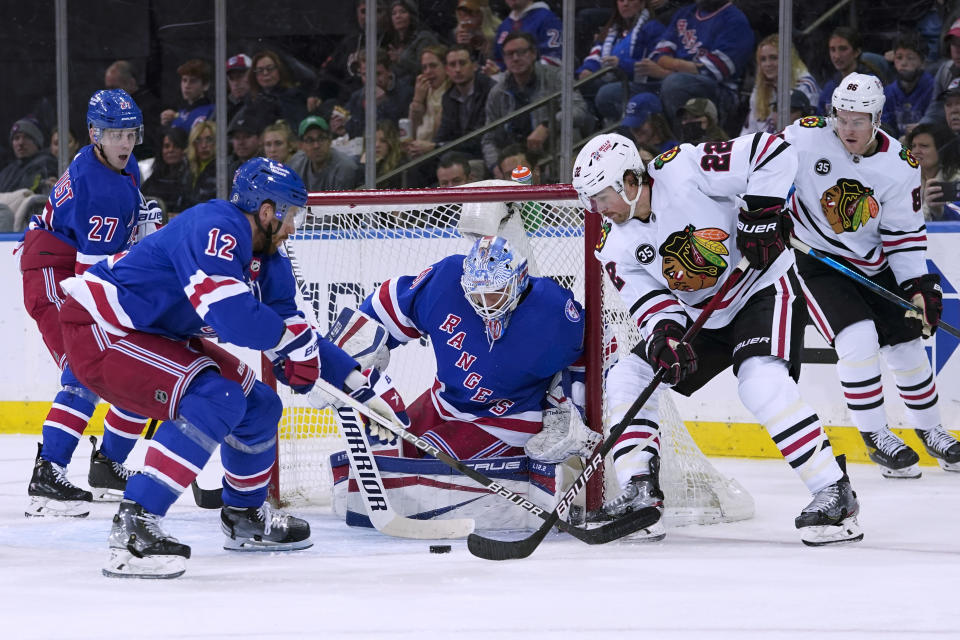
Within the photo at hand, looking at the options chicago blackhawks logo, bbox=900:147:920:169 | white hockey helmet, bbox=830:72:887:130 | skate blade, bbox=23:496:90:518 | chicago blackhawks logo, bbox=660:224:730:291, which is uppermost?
white hockey helmet, bbox=830:72:887:130

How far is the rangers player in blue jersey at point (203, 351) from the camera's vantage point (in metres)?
2.68

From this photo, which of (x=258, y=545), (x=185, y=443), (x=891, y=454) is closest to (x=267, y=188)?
(x=185, y=443)


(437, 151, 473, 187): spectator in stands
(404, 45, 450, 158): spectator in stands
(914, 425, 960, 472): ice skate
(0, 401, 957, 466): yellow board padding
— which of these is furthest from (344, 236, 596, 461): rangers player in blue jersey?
(404, 45, 450, 158): spectator in stands

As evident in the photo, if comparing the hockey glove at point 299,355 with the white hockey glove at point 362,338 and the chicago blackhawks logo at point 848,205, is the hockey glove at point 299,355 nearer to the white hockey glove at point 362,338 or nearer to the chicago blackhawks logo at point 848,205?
the white hockey glove at point 362,338

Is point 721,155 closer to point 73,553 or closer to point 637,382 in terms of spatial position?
point 637,382

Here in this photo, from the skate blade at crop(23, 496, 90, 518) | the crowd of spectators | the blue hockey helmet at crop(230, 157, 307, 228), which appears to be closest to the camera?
the blue hockey helmet at crop(230, 157, 307, 228)

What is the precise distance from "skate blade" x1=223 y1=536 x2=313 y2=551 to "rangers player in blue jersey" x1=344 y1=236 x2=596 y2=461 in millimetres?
427

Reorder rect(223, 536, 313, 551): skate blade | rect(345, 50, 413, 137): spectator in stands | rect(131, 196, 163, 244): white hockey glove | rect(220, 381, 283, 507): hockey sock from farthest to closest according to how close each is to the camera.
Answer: rect(345, 50, 413, 137): spectator in stands < rect(131, 196, 163, 244): white hockey glove < rect(223, 536, 313, 551): skate blade < rect(220, 381, 283, 507): hockey sock

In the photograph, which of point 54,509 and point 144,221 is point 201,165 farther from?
point 54,509

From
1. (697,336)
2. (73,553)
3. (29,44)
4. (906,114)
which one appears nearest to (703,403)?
(906,114)

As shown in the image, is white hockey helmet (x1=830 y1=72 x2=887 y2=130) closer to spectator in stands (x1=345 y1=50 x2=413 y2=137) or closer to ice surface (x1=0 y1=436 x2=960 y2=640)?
ice surface (x1=0 y1=436 x2=960 y2=640)

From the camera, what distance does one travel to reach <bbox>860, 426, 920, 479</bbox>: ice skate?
13.5 ft

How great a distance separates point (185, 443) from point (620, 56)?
3075 mm

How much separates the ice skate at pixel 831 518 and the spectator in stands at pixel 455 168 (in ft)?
9.23
